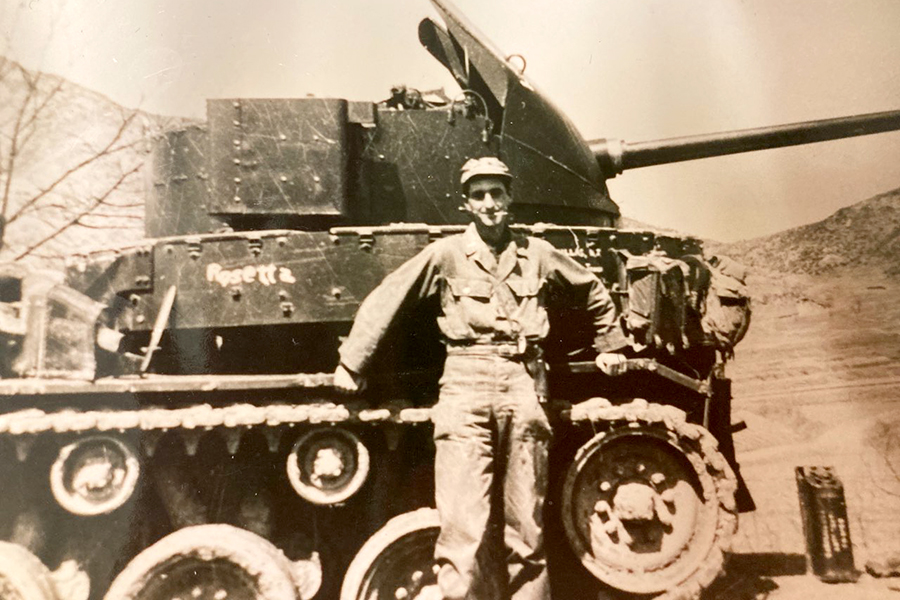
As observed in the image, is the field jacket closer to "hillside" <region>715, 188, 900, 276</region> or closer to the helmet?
the helmet

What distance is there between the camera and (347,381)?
412cm

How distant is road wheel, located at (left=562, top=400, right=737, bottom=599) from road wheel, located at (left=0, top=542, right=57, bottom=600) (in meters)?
3.15

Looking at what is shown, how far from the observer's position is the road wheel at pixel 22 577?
4.09 metres

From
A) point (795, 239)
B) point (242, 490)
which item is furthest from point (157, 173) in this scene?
point (795, 239)

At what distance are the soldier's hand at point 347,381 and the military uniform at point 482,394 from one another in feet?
0.14

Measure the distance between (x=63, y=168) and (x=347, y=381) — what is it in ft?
41.1

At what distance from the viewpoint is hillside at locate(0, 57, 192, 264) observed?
12289mm

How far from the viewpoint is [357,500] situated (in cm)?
472

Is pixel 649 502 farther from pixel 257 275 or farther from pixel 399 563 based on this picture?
pixel 257 275

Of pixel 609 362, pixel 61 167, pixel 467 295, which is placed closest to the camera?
pixel 467 295

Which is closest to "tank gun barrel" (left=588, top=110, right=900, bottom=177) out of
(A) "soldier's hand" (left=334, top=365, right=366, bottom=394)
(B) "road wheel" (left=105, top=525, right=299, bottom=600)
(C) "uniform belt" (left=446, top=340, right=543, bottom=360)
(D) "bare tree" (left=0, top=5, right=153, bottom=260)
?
(C) "uniform belt" (left=446, top=340, right=543, bottom=360)

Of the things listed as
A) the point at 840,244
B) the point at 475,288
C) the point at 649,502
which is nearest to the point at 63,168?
the point at 475,288

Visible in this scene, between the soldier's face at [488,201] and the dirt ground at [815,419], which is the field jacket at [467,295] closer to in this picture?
the soldier's face at [488,201]

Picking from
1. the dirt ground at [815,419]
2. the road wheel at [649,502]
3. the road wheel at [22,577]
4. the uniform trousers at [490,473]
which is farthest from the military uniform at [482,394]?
the dirt ground at [815,419]
